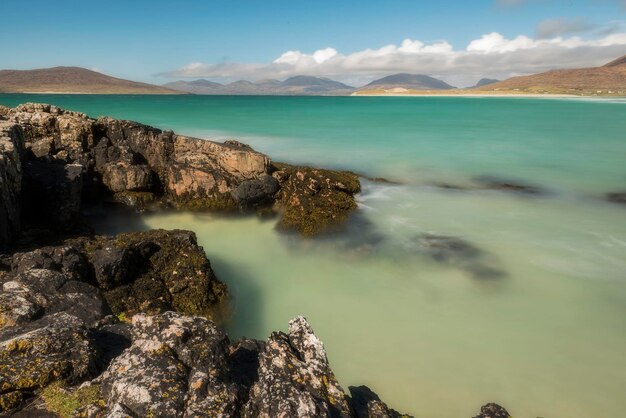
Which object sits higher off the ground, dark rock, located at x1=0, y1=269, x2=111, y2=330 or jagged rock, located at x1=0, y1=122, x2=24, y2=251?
jagged rock, located at x1=0, y1=122, x2=24, y2=251

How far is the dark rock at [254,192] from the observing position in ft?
63.4

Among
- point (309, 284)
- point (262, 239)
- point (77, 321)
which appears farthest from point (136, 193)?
point (77, 321)

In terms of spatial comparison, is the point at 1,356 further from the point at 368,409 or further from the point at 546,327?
the point at 546,327

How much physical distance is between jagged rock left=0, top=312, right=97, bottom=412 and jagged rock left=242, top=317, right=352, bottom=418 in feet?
7.78

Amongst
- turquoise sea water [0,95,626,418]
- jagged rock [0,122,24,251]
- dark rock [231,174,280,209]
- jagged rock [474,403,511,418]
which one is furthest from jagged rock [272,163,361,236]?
jagged rock [474,403,511,418]

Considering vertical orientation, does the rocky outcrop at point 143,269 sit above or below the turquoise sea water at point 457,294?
above

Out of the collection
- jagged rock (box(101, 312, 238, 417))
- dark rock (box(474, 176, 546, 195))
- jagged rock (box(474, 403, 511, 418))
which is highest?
jagged rock (box(101, 312, 238, 417))

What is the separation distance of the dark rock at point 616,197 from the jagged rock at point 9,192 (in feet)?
90.6

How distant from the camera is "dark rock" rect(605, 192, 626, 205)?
72.1 ft

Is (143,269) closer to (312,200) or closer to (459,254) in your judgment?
(312,200)

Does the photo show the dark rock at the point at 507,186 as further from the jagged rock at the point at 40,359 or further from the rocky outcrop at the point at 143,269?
the jagged rock at the point at 40,359

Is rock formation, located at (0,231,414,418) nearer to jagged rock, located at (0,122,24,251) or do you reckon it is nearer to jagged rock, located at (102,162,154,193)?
jagged rock, located at (0,122,24,251)

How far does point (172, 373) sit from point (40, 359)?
5.90 feet

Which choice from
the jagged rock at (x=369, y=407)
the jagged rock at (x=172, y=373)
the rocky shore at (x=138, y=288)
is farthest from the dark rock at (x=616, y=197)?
the jagged rock at (x=172, y=373)
